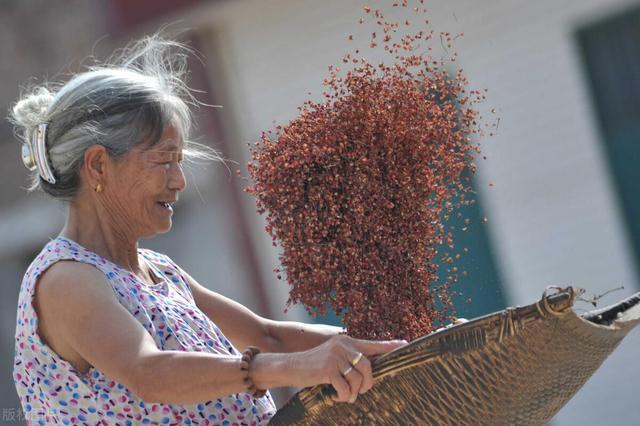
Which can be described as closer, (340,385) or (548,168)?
(340,385)

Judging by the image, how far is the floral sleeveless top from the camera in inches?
90.1

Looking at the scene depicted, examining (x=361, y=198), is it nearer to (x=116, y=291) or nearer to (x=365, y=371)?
(x=365, y=371)

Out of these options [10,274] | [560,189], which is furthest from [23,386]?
[10,274]

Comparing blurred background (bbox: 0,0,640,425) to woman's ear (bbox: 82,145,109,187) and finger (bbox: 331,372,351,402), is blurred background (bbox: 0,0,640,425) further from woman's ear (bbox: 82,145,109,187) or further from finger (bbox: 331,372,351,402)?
finger (bbox: 331,372,351,402)

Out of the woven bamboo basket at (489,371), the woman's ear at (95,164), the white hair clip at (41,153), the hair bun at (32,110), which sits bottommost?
the woven bamboo basket at (489,371)

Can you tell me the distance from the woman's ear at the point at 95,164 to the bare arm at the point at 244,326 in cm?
40

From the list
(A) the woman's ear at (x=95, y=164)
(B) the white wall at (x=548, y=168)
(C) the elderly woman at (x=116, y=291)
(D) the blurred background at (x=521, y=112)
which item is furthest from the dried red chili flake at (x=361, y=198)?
(B) the white wall at (x=548, y=168)

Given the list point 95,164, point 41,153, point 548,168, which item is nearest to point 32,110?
point 41,153

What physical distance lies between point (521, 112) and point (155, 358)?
18.7ft

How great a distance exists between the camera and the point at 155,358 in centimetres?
209

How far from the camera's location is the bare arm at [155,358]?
6.52ft

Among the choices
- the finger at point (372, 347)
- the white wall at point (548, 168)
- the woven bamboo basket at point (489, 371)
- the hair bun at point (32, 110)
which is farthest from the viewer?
the white wall at point (548, 168)

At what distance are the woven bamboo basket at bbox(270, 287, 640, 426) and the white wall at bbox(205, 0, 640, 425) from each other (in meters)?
5.23

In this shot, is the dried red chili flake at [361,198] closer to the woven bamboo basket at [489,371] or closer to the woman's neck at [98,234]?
the woven bamboo basket at [489,371]
